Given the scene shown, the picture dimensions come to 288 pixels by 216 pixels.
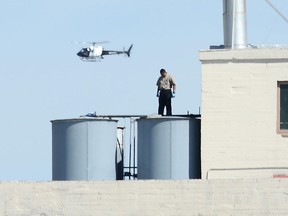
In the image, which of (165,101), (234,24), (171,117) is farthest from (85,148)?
(234,24)

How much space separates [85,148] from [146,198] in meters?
2.67

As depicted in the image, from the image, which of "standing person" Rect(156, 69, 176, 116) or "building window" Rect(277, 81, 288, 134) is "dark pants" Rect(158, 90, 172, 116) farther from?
"building window" Rect(277, 81, 288, 134)

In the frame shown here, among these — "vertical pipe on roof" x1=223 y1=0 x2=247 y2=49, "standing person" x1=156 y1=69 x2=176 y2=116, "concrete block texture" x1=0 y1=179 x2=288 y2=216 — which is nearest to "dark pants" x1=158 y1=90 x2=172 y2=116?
"standing person" x1=156 y1=69 x2=176 y2=116

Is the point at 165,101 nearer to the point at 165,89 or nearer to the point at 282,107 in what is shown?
the point at 165,89

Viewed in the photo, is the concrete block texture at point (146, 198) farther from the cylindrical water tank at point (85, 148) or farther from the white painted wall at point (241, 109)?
the white painted wall at point (241, 109)

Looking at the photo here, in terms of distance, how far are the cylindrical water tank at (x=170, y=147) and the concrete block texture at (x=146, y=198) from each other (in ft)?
6.40

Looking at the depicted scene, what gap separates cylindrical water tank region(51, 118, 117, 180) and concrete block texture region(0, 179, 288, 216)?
1.85 meters

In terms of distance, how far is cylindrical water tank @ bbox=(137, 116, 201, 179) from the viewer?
32.1 metres

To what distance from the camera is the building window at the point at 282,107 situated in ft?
105

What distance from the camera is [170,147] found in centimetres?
3209

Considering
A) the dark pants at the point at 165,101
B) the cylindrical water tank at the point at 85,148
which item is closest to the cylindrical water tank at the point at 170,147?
the cylindrical water tank at the point at 85,148

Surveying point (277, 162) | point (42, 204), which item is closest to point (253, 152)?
point (277, 162)

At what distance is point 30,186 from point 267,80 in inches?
245

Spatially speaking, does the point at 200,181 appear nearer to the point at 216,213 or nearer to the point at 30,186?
the point at 216,213
